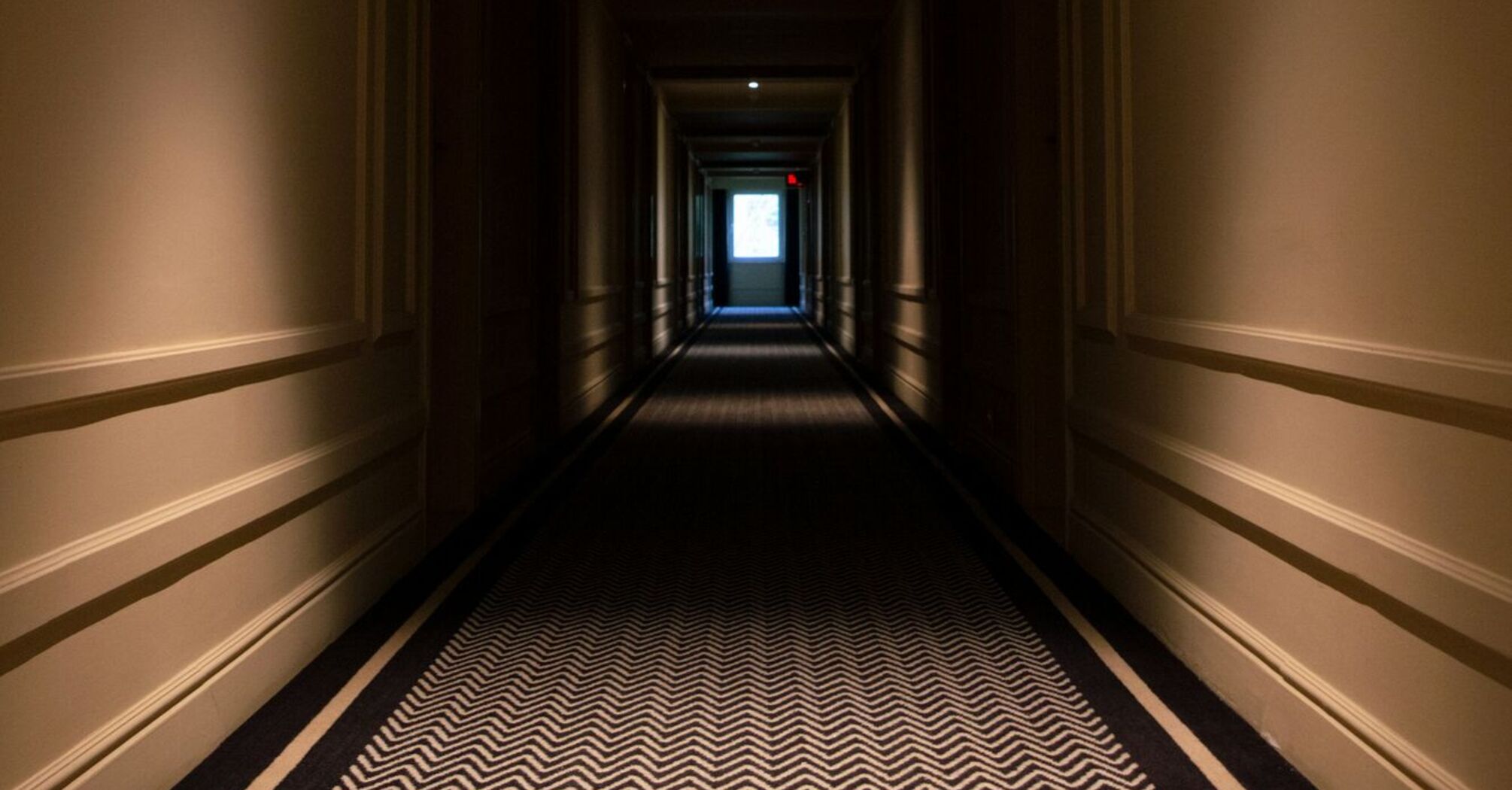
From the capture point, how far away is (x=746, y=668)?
3.08 metres

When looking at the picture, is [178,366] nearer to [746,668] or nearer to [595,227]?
[746,668]

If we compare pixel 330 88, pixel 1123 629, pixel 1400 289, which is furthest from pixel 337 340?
pixel 1400 289

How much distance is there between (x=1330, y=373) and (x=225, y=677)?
222 centimetres

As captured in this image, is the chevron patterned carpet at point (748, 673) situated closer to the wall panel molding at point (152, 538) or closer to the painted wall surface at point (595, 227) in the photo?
the wall panel molding at point (152, 538)

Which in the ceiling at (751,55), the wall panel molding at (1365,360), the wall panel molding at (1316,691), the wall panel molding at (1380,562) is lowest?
the wall panel molding at (1316,691)

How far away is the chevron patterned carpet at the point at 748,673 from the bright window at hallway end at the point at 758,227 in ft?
82.3

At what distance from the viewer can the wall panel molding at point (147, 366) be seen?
1928 mm

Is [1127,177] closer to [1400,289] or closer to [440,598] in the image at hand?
[1400,289]

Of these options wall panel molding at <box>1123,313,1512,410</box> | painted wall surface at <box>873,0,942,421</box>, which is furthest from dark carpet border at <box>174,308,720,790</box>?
painted wall surface at <box>873,0,942,421</box>

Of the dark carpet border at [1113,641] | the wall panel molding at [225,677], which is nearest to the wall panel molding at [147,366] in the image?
the wall panel molding at [225,677]

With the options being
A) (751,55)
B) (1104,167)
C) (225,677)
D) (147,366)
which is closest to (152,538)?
(147,366)

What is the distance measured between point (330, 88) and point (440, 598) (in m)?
1.45

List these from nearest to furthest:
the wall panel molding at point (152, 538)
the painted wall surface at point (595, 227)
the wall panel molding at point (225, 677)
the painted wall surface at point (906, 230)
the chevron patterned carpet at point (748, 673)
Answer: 1. the wall panel molding at point (152, 538)
2. the wall panel molding at point (225, 677)
3. the chevron patterned carpet at point (748, 673)
4. the painted wall surface at point (595, 227)
5. the painted wall surface at point (906, 230)

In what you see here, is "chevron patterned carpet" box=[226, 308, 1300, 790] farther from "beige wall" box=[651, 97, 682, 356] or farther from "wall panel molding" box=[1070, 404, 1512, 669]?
"beige wall" box=[651, 97, 682, 356]
